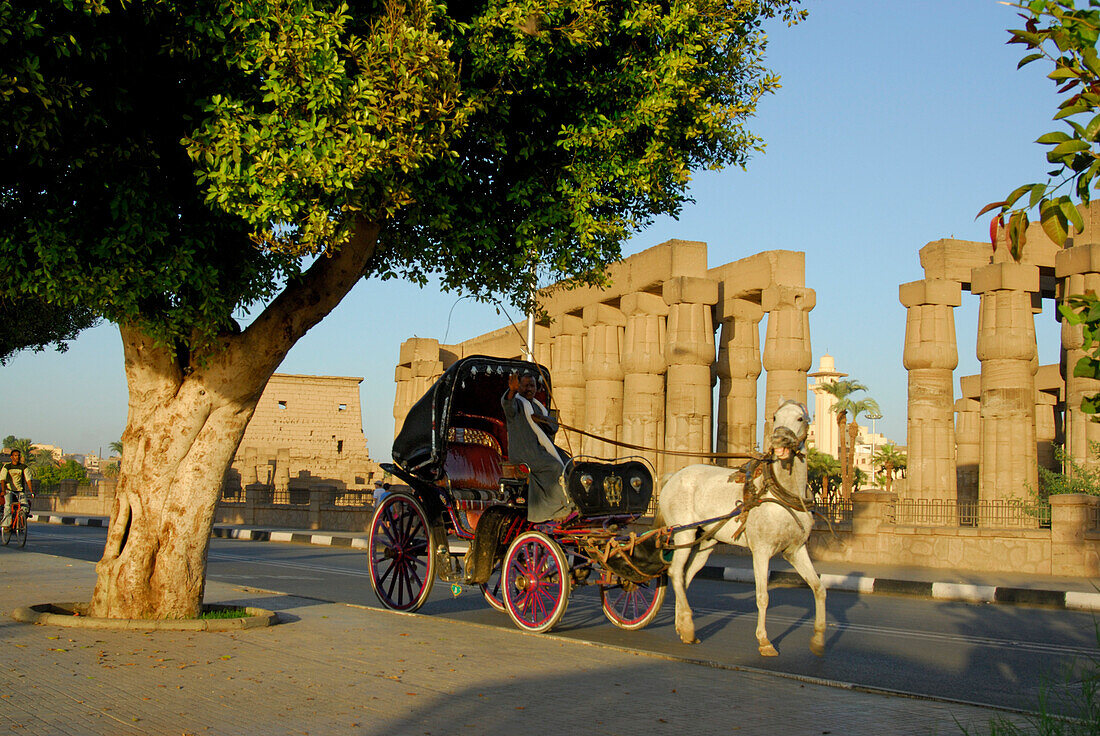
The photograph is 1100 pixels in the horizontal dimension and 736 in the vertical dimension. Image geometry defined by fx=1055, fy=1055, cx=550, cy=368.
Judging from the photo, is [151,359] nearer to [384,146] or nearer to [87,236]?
[87,236]

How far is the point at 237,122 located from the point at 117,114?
1.26 metres

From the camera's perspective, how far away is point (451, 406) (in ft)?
37.6

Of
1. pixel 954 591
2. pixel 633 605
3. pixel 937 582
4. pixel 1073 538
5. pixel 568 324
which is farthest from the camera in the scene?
pixel 568 324

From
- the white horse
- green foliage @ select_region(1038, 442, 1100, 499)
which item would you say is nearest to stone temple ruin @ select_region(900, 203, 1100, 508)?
green foliage @ select_region(1038, 442, 1100, 499)

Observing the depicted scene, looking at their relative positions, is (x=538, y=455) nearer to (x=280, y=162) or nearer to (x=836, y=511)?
(x=280, y=162)

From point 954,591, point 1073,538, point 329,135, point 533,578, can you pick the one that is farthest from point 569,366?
point 329,135

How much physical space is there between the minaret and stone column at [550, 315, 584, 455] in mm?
90421

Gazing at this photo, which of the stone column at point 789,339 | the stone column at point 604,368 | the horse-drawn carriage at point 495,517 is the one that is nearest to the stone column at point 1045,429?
the stone column at point 604,368

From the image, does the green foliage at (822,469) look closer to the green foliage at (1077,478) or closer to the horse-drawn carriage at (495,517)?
the green foliage at (1077,478)

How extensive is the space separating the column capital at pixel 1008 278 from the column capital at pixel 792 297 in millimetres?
4709

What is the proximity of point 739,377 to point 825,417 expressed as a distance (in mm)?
119723

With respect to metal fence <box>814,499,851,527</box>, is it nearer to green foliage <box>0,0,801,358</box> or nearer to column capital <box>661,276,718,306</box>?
column capital <box>661,276,718,306</box>

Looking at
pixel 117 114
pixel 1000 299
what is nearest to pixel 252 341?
pixel 117 114

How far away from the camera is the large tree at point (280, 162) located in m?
7.69
